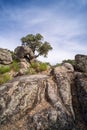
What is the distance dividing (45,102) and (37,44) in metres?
33.4

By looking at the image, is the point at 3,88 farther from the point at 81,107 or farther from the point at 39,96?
the point at 81,107

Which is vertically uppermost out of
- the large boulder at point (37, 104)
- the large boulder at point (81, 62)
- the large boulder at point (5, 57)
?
the large boulder at point (5, 57)

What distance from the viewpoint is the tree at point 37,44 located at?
44.7m

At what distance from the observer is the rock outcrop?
1198 cm

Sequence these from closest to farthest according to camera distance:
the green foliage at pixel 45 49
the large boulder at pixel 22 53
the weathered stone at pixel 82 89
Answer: the weathered stone at pixel 82 89
the large boulder at pixel 22 53
the green foliage at pixel 45 49

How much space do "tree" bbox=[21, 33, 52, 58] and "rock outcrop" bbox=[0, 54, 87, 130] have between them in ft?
96.9

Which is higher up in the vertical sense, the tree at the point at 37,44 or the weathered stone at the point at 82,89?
the tree at the point at 37,44

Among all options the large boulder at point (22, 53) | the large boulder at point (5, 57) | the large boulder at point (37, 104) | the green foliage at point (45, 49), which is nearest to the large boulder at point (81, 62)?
the large boulder at point (37, 104)

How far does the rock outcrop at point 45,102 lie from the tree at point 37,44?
96.9 feet

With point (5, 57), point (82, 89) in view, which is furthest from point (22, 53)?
point (82, 89)

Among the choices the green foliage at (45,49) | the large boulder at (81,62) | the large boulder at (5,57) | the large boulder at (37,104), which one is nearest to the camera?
the large boulder at (37,104)

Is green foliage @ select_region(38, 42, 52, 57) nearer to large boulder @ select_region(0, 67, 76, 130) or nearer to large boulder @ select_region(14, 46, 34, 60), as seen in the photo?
large boulder @ select_region(14, 46, 34, 60)

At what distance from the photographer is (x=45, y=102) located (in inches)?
516

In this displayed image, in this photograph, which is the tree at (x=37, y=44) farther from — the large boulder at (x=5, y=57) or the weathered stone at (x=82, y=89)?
the weathered stone at (x=82, y=89)
